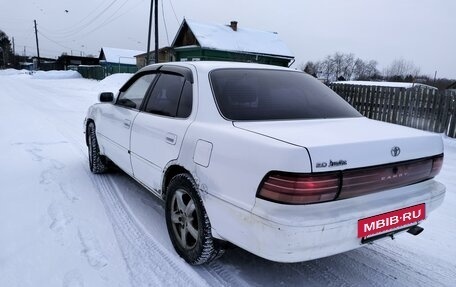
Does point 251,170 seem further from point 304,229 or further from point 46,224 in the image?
point 46,224

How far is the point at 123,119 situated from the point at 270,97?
1.80 m

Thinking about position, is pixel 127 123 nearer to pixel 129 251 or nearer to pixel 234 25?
pixel 129 251

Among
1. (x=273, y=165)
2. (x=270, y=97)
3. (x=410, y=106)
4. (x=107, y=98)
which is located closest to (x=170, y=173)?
(x=270, y=97)

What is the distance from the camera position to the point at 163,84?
3.29 m

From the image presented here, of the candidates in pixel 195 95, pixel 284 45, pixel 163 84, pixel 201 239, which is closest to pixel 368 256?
pixel 201 239

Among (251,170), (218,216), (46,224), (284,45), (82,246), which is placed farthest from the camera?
(284,45)

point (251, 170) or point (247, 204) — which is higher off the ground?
point (251, 170)

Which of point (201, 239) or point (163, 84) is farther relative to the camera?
point (163, 84)

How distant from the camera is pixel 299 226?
185 cm

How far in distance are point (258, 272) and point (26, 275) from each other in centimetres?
167

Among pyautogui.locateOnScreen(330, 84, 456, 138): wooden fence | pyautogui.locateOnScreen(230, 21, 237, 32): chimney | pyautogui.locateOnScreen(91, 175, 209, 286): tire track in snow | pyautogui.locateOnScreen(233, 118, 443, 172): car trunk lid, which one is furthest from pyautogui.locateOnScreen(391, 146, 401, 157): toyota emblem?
pyautogui.locateOnScreen(230, 21, 237, 32): chimney

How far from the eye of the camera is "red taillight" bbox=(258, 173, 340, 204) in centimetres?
186

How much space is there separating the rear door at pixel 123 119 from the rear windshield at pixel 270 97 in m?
1.14

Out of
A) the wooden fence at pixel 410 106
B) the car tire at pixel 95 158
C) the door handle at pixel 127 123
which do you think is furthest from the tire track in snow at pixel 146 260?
the wooden fence at pixel 410 106
